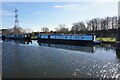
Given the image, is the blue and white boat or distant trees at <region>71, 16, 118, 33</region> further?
distant trees at <region>71, 16, 118, 33</region>

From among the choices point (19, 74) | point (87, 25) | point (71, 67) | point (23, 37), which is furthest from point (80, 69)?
point (87, 25)

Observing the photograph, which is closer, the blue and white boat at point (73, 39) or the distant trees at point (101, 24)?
the blue and white boat at point (73, 39)

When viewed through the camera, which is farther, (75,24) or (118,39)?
(75,24)

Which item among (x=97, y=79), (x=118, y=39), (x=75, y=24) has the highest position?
(x=75, y=24)

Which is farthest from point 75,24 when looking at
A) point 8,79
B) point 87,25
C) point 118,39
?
point 8,79

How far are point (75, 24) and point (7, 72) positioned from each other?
205 feet

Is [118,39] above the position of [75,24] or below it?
below

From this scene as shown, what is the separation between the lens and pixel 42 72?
49.5ft

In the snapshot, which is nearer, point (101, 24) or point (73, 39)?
point (73, 39)

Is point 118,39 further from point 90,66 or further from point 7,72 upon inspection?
point 7,72

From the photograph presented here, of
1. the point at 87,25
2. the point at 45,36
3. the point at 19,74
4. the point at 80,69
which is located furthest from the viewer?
the point at 87,25

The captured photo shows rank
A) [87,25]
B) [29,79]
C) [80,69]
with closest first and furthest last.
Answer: [29,79], [80,69], [87,25]

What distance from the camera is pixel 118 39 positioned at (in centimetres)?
3175

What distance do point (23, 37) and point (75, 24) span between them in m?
23.1
